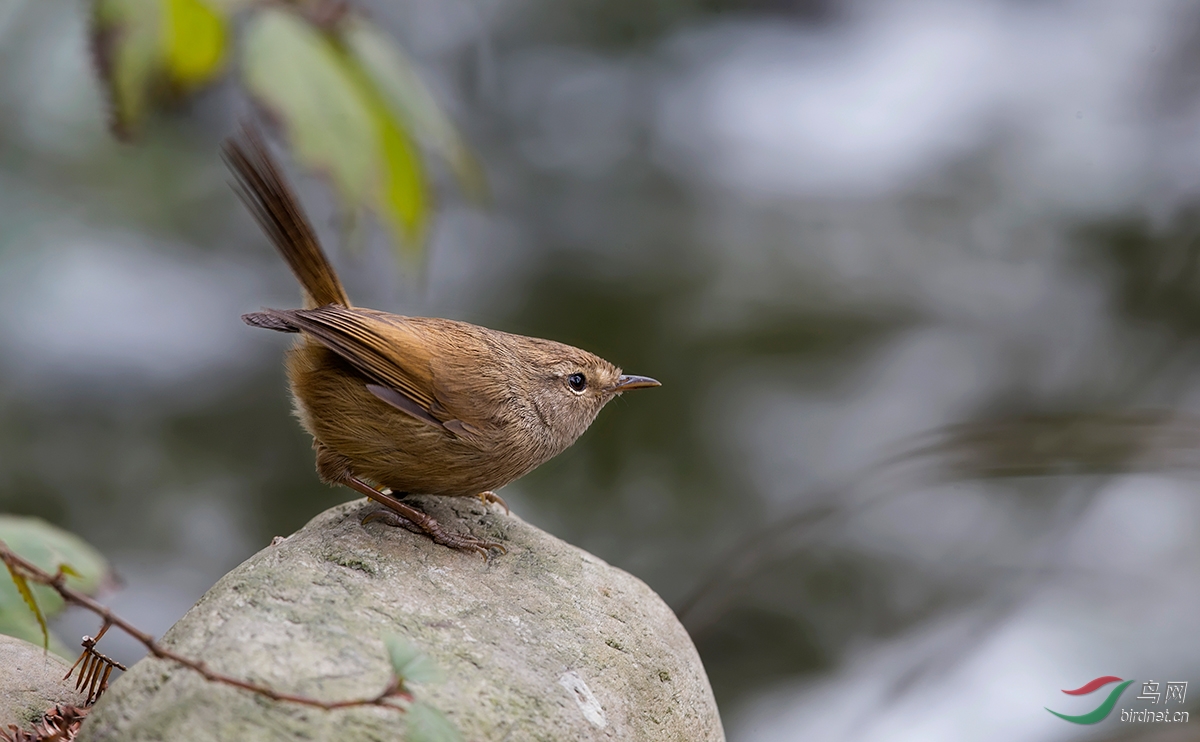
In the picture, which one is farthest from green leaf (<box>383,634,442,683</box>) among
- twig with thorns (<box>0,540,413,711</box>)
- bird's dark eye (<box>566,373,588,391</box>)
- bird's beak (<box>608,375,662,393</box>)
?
bird's beak (<box>608,375,662,393</box>)

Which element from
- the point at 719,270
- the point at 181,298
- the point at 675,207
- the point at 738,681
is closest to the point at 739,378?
the point at 719,270

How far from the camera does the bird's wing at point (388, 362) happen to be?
2822mm

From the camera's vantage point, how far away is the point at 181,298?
6242 millimetres

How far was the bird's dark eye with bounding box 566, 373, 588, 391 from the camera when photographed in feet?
10.5

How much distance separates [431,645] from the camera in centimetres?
226

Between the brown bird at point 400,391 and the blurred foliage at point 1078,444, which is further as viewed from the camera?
the blurred foliage at point 1078,444

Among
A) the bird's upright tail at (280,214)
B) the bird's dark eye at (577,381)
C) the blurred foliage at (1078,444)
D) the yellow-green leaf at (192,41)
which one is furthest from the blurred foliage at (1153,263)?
the yellow-green leaf at (192,41)

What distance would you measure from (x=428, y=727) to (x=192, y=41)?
159cm

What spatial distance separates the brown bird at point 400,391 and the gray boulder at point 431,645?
0.14 metres

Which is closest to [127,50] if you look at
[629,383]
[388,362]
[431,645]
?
[388,362]

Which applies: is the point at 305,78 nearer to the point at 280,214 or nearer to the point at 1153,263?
the point at 280,214

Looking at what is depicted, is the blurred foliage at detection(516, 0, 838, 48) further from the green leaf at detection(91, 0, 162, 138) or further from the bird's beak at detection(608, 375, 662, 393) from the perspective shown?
the green leaf at detection(91, 0, 162, 138)

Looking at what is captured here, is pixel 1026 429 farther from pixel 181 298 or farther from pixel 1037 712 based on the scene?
pixel 181 298

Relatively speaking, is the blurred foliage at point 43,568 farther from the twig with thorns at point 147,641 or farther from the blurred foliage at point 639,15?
the blurred foliage at point 639,15
